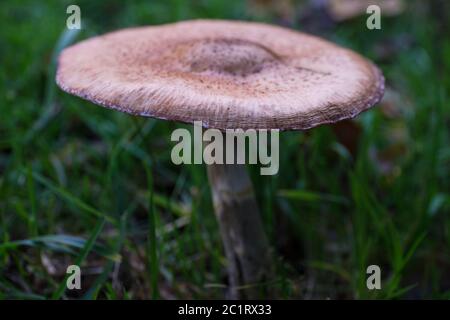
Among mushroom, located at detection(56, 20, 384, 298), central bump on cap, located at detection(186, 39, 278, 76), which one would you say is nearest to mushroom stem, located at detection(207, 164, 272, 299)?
mushroom, located at detection(56, 20, 384, 298)

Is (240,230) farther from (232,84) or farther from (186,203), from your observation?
(232,84)

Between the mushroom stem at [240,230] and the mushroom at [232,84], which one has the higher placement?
the mushroom at [232,84]

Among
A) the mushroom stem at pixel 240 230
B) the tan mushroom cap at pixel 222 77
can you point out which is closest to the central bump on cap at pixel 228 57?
the tan mushroom cap at pixel 222 77

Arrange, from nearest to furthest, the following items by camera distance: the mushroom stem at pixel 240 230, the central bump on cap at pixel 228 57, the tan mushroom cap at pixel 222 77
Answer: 1. the tan mushroom cap at pixel 222 77
2. the central bump on cap at pixel 228 57
3. the mushroom stem at pixel 240 230

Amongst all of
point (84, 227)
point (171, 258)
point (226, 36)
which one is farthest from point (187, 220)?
point (226, 36)

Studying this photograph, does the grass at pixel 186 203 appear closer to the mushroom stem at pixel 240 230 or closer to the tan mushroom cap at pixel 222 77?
the mushroom stem at pixel 240 230

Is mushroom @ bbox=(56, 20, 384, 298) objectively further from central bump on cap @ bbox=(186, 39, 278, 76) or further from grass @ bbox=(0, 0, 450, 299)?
grass @ bbox=(0, 0, 450, 299)

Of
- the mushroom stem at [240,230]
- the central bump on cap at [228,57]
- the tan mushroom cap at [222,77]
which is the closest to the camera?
the tan mushroom cap at [222,77]
